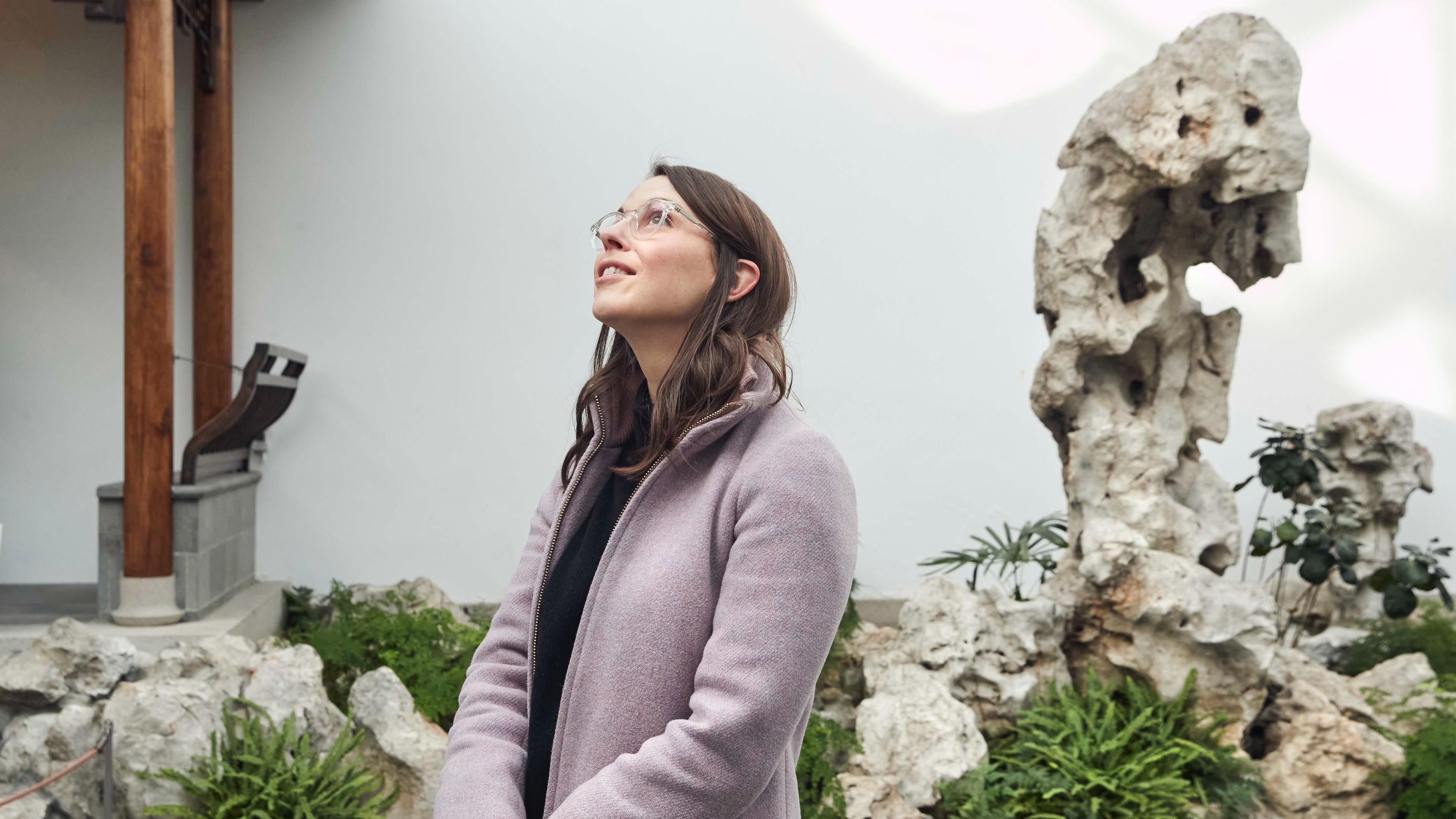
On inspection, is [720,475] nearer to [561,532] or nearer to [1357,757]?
[561,532]

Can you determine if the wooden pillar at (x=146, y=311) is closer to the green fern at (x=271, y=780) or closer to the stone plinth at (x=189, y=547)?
the stone plinth at (x=189, y=547)

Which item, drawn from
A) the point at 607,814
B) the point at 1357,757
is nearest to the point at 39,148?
the point at 607,814

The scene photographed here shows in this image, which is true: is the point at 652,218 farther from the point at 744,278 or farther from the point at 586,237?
the point at 586,237

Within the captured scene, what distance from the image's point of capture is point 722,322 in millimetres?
1356

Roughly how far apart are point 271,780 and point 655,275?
8.28 ft

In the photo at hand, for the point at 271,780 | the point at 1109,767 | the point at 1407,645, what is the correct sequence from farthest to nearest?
1. the point at 1407,645
2. the point at 1109,767
3. the point at 271,780

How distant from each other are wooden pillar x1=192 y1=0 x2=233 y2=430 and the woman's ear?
5.03 m

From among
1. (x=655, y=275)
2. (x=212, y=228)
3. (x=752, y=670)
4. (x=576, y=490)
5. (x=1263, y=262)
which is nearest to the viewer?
(x=752, y=670)

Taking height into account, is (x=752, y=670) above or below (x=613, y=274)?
below

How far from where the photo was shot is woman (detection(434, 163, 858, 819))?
1.11 meters

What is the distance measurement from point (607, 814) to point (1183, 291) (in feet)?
13.1

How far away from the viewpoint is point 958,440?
6188 millimetres

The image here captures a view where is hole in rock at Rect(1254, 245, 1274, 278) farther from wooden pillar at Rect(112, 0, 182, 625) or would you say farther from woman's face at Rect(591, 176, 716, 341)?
wooden pillar at Rect(112, 0, 182, 625)

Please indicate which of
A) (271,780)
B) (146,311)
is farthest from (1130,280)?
(146,311)
